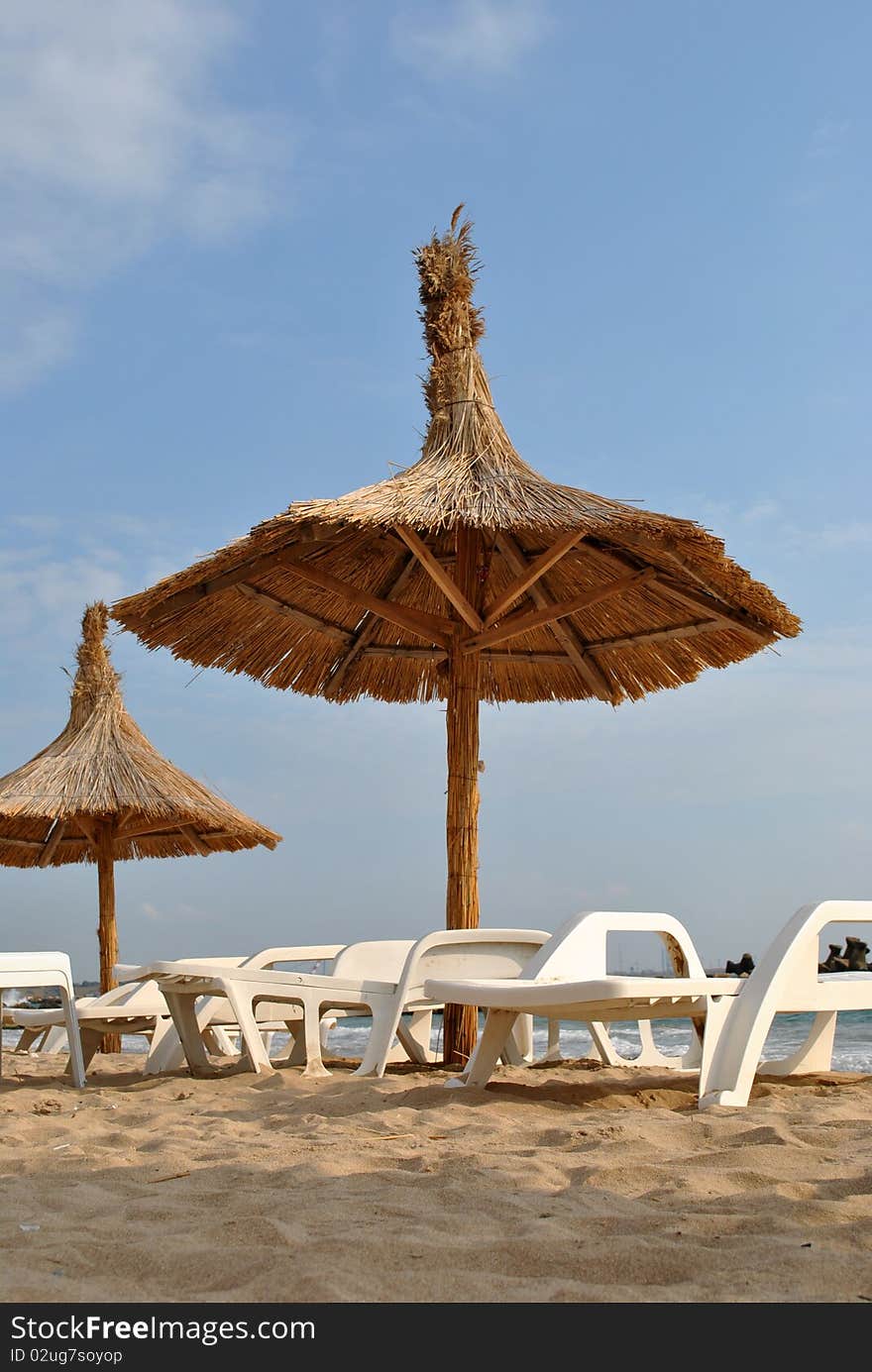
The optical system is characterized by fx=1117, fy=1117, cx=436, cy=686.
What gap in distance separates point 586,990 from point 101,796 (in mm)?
6880

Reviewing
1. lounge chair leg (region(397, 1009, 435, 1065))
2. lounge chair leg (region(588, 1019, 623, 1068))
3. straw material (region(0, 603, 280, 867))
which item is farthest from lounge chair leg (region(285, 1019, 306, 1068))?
straw material (region(0, 603, 280, 867))

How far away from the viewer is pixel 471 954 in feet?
16.6

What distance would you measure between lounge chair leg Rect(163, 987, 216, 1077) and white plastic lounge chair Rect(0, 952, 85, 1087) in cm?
45

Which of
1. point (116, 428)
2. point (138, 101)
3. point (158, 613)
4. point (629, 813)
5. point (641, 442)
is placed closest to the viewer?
point (158, 613)

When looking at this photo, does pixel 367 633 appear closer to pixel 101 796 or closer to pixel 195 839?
pixel 101 796

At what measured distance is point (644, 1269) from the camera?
1880mm

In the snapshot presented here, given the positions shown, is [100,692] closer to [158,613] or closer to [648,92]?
[158,613]

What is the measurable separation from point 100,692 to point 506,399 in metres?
5.84

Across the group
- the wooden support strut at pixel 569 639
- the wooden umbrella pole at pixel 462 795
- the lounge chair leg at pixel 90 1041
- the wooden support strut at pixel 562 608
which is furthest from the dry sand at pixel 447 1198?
the wooden support strut at pixel 569 639

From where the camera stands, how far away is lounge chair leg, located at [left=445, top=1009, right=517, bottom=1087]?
13.4 feet

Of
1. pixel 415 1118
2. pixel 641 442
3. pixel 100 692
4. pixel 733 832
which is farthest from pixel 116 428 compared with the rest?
pixel 415 1118

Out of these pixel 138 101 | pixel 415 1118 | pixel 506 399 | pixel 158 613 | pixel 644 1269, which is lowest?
pixel 415 1118

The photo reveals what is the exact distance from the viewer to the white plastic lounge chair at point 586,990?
3637 millimetres

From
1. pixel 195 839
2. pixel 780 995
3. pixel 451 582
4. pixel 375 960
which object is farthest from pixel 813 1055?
pixel 195 839
